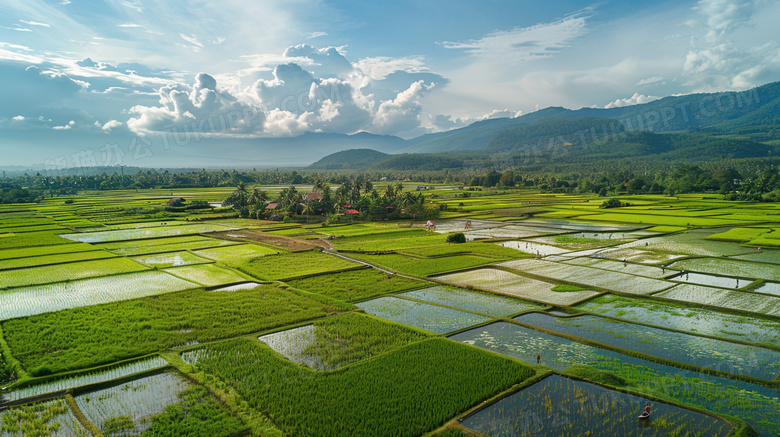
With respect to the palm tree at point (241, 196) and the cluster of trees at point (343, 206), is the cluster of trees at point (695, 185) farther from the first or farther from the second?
the palm tree at point (241, 196)

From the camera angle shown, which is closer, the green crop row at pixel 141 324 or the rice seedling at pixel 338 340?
the rice seedling at pixel 338 340

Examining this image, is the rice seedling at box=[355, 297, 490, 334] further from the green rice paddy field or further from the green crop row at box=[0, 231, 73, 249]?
the green crop row at box=[0, 231, 73, 249]

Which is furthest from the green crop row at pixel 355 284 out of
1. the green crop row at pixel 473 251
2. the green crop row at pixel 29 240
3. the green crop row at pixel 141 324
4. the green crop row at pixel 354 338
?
the green crop row at pixel 29 240

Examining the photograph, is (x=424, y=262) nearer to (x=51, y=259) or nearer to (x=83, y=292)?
(x=83, y=292)

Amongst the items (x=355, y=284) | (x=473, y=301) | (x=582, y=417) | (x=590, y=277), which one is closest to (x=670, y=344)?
(x=582, y=417)

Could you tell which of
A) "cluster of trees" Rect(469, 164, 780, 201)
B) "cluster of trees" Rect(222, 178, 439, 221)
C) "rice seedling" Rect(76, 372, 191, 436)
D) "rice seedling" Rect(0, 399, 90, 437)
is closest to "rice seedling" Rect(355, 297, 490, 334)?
"rice seedling" Rect(76, 372, 191, 436)

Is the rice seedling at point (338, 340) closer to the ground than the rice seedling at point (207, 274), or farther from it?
closer to the ground

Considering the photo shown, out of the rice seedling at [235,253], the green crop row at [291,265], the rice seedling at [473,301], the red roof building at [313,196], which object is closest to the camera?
the rice seedling at [473,301]
